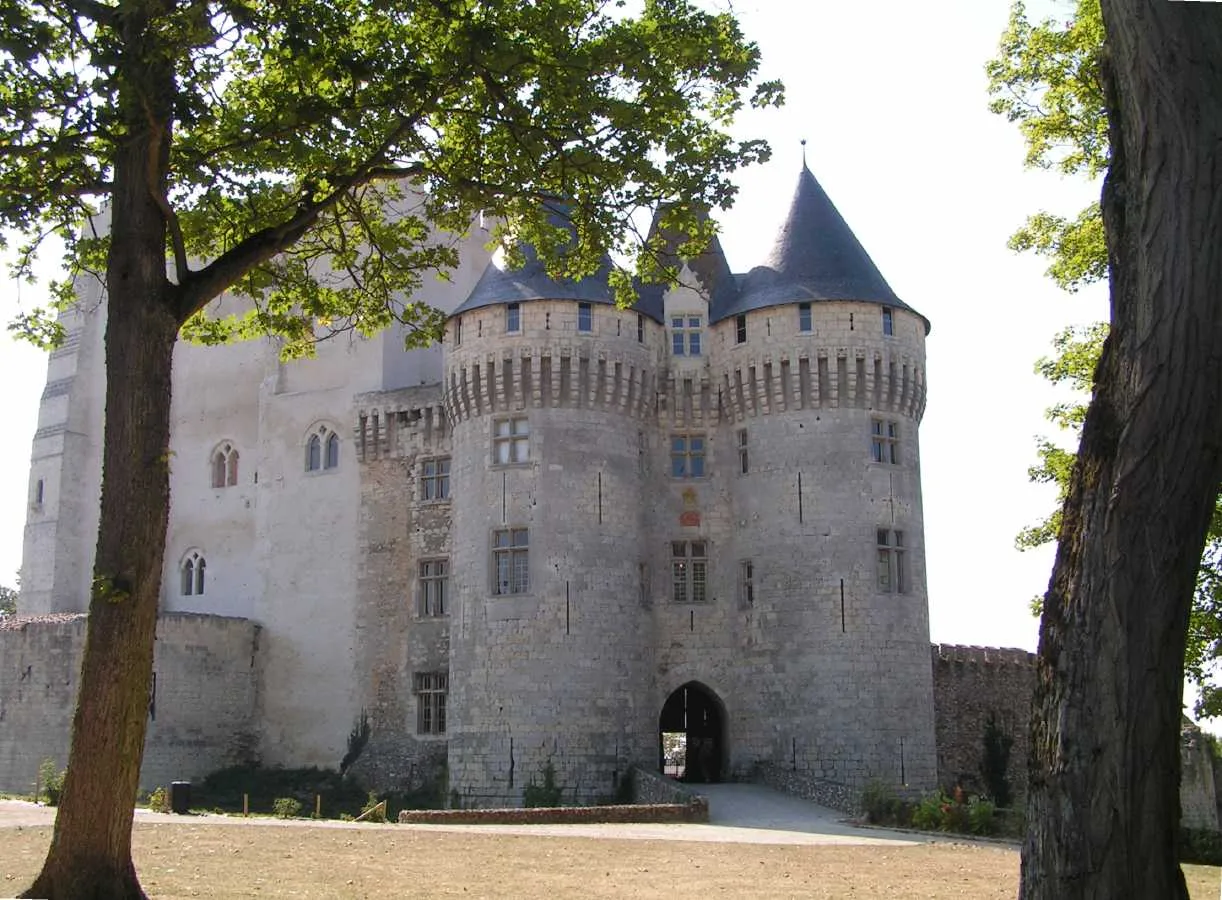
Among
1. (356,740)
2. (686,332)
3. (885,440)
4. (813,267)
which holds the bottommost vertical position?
(356,740)

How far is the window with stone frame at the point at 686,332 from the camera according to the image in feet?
108

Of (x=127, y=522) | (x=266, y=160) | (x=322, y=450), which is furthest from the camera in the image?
(x=322, y=450)

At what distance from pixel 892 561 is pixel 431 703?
11550 mm

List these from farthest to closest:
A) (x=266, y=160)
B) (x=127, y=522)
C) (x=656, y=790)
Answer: (x=656, y=790) → (x=266, y=160) → (x=127, y=522)

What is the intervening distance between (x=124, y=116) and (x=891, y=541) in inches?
847

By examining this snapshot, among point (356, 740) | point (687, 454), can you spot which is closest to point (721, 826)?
point (687, 454)

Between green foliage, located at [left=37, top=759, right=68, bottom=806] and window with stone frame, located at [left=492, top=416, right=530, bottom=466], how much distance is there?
437 inches

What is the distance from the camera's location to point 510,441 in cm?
3091

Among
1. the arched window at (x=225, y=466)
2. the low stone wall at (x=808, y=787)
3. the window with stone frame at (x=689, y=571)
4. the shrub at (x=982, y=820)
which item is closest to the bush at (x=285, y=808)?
the window with stone frame at (x=689, y=571)

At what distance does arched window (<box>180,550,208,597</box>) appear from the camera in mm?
39094

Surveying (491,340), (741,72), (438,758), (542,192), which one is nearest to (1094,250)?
(741,72)

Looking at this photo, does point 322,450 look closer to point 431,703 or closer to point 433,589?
point 433,589

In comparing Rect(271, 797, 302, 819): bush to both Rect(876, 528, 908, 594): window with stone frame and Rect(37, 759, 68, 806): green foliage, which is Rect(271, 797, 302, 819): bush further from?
Rect(876, 528, 908, 594): window with stone frame

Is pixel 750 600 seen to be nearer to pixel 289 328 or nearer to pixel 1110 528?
pixel 289 328
